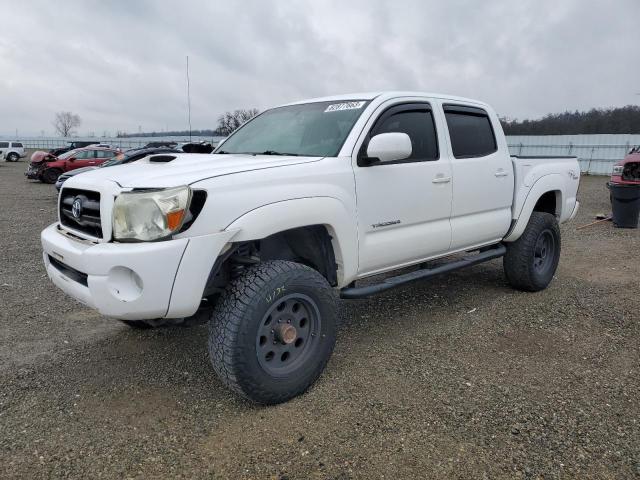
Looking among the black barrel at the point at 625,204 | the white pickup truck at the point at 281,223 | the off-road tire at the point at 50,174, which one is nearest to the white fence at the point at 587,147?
the black barrel at the point at 625,204

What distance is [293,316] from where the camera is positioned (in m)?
3.12

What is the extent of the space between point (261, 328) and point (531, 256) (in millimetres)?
3397

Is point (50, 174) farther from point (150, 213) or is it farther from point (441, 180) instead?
point (150, 213)

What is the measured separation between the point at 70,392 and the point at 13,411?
0.33m

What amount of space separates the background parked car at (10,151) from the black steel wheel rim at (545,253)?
4398 centimetres

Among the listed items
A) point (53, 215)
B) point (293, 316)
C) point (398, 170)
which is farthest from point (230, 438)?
point (53, 215)

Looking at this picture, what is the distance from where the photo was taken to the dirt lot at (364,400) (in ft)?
8.31

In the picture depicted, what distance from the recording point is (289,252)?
352 centimetres

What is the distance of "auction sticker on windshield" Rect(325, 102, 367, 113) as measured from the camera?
146 inches

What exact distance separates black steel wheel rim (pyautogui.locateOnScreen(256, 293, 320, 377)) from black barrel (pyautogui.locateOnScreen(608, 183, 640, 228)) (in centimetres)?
866

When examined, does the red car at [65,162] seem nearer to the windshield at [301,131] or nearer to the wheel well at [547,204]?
the windshield at [301,131]

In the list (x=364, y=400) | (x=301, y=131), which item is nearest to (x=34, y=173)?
(x=301, y=131)

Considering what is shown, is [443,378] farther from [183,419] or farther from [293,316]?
[183,419]

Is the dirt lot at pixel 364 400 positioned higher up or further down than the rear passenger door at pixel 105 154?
further down
